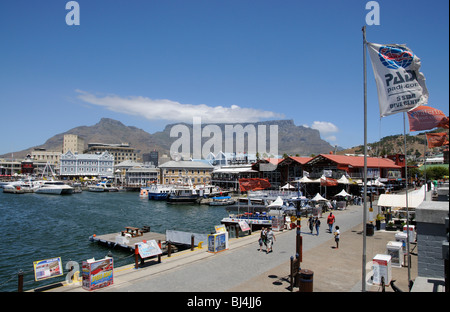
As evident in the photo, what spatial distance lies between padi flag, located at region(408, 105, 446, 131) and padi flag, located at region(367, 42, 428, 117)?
2.25m

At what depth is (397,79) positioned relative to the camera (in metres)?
9.43

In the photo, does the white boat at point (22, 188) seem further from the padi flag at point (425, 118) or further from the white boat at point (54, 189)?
the padi flag at point (425, 118)

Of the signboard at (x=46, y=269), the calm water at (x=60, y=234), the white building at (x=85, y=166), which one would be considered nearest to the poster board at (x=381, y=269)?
the signboard at (x=46, y=269)

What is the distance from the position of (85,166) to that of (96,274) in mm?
150529

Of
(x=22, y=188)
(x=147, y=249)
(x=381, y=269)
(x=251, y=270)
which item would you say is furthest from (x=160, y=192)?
(x=381, y=269)

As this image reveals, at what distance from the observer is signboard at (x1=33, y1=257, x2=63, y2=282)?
13891mm

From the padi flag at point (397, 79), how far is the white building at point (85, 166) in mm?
153098

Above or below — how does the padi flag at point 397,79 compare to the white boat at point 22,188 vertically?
above

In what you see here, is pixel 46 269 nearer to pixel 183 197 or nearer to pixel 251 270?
pixel 251 270

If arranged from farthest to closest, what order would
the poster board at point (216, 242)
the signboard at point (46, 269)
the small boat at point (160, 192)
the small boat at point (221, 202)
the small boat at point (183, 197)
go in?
the small boat at point (160, 192) → the small boat at point (183, 197) → the small boat at point (221, 202) → the poster board at point (216, 242) → the signboard at point (46, 269)

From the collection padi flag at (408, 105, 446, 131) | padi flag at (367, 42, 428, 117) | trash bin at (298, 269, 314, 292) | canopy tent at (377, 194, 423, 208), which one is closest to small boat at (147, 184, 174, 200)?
canopy tent at (377, 194, 423, 208)

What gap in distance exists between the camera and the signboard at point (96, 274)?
12719mm

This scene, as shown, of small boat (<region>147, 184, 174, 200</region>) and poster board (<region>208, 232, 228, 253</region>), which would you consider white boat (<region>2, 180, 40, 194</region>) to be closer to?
small boat (<region>147, 184, 174, 200</region>)
